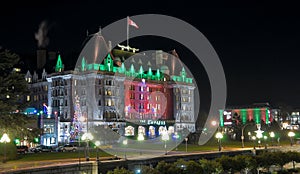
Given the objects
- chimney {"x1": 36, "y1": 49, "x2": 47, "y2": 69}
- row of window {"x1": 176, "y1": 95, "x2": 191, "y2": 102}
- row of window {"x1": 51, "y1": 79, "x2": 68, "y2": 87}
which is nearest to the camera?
row of window {"x1": 51, "y1": 79, "x2": 68, "y2": 87}

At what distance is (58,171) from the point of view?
28.2m

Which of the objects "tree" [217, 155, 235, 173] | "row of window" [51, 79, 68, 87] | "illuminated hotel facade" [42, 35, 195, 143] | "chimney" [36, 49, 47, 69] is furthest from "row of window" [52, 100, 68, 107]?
"tree" [217, 155, 235, 173]

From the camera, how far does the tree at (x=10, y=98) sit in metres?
40.1

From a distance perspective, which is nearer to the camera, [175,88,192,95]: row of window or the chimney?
the chimney

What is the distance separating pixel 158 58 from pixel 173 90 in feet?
35.6

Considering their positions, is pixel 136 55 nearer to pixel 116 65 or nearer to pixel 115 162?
pixel 116 65

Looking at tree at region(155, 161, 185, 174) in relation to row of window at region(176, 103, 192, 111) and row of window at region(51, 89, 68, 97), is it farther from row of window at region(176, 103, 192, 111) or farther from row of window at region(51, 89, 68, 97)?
row of window at region(176, 103, 192, 111)

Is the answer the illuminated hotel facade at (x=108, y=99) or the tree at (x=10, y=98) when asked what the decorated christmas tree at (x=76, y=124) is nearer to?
the illuminated hotel facade at (x=108, y=99)

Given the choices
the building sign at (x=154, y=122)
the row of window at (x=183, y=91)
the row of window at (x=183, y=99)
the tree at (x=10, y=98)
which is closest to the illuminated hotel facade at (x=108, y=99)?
the building sign at (x=154, y=122)

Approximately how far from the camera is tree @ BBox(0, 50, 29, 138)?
40125mm

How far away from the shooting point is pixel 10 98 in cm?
4262

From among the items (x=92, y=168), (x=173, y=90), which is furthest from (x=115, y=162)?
(x=173, y=90)

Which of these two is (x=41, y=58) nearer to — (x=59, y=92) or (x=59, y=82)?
(x=59, y=82)

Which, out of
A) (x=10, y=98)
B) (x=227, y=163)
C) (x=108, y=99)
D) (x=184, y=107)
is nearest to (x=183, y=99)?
(x=184, y=107)
